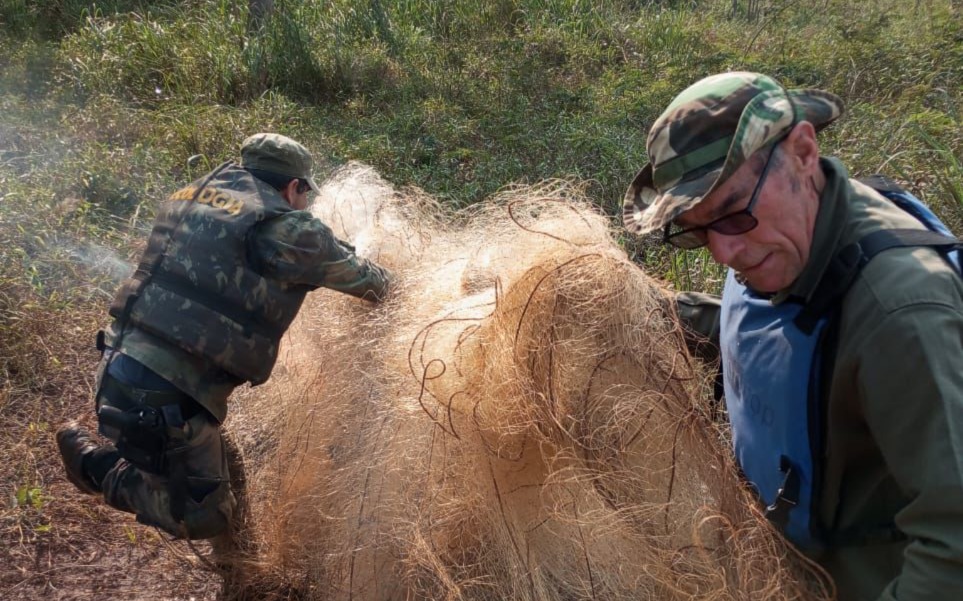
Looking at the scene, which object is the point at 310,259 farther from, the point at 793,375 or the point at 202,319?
the point at 793,375

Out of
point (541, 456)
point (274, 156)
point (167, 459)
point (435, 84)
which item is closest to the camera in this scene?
point (541, 456)

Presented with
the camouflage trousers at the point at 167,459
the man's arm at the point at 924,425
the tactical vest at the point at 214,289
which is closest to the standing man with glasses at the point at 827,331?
the man's arm at the point at 924,425

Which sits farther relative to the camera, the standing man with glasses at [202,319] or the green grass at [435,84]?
the green grass at [435,84]

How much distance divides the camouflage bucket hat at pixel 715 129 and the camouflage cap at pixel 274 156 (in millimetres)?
1908

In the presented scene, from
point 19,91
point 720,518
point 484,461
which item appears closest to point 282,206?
point 484,461

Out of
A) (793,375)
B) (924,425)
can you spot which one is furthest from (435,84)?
(924,425)

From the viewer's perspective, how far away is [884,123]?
5.92m

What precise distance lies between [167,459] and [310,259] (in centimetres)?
106

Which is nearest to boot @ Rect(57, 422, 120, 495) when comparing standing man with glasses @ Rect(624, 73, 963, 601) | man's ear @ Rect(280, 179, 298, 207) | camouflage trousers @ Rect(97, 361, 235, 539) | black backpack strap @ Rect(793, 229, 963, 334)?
camouflage trousers @ Rect(97, 361, 235, 539)

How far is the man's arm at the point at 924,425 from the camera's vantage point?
1406mm

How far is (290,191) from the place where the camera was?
10.9ft

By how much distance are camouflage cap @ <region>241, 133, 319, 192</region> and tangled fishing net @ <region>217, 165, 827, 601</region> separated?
945 mm

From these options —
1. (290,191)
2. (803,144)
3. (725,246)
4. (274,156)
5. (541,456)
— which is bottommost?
(541,456)

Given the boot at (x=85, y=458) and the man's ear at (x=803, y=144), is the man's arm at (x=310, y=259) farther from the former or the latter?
the man's ear at (x=803, y=144)
